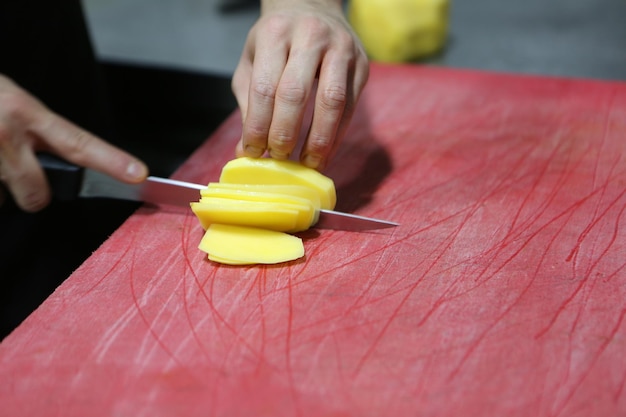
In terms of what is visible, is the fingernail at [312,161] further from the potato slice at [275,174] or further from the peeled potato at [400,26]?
the peeled potato at [400,26]

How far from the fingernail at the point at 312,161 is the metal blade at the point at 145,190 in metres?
0.21

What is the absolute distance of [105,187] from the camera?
122 centimetres

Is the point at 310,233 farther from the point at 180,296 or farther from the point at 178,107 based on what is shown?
the point at 178,107

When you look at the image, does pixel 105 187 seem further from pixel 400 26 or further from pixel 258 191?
pixel 400 26

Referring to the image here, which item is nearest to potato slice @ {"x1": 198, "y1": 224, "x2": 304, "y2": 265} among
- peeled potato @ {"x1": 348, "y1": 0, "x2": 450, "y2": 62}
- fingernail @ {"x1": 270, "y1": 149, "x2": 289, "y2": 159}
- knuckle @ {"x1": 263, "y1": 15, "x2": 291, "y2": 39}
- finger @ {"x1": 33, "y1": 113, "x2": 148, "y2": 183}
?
fingernail @ {"x1": 270, "y1": 149, "x2": 289, "y2": 159}

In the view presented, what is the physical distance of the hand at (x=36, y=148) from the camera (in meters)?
1.15

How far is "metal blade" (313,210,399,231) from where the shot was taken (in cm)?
109

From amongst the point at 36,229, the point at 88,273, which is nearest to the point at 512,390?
the point at 88,273

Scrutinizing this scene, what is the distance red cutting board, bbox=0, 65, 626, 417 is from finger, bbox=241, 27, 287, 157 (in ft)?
0.63

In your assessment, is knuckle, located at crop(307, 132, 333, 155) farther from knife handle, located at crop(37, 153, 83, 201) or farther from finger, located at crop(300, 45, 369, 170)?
knife handle, located at crop(37, 153, 83, 201)

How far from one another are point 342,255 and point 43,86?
1.01 meters

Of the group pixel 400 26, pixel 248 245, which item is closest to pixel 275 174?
pixel 248 245

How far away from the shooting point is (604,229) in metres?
1.07

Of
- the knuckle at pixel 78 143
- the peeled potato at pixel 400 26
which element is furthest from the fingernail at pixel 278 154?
the peeled potato at pixel 400 26
